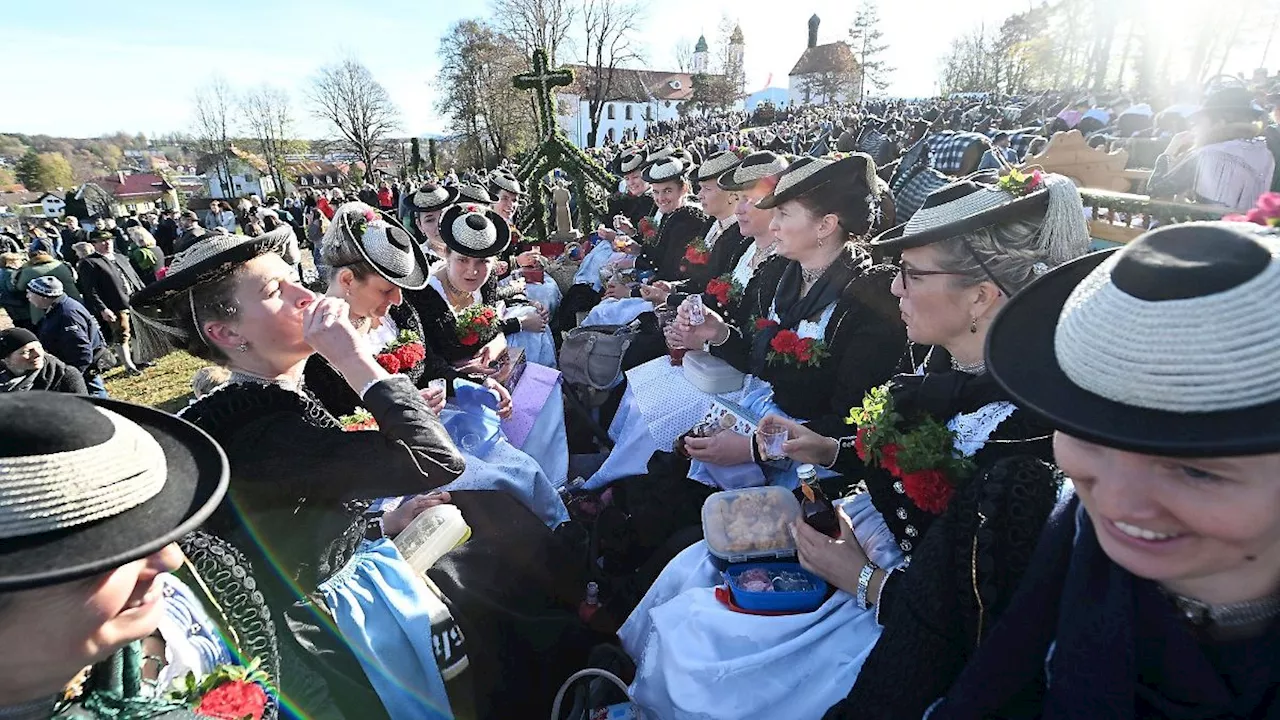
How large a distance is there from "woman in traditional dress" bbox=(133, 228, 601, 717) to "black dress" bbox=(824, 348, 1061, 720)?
55.6 inches

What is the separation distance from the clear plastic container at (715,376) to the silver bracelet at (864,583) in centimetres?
206

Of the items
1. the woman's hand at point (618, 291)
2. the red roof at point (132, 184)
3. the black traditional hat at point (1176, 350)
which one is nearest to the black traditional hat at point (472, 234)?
the woman's hand at point (618, 291)

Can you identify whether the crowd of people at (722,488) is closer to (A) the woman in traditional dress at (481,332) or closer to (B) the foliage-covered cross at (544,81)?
(A) the woman in traditional dress at (481,332)

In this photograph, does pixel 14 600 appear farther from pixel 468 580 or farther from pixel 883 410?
pixel 883 410

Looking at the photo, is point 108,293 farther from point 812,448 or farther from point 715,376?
point 812,448

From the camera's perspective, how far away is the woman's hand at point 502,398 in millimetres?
4059

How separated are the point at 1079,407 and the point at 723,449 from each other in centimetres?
233

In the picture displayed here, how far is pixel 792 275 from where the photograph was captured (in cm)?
402

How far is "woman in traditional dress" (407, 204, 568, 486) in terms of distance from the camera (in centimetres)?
432

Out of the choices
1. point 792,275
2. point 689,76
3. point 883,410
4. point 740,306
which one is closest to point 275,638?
point 883,410

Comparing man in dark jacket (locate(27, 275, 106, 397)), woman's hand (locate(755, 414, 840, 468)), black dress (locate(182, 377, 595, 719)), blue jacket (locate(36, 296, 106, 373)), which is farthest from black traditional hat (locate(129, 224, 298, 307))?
blue jacket (locate(36, 296, 106, 373))

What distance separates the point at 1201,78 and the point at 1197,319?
130 ft

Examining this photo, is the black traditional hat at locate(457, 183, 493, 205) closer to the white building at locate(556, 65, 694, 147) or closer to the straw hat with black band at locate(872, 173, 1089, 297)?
the straw hat with black band at locate(872, 173, 1089, 297)

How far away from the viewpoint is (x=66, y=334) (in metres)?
7.23
